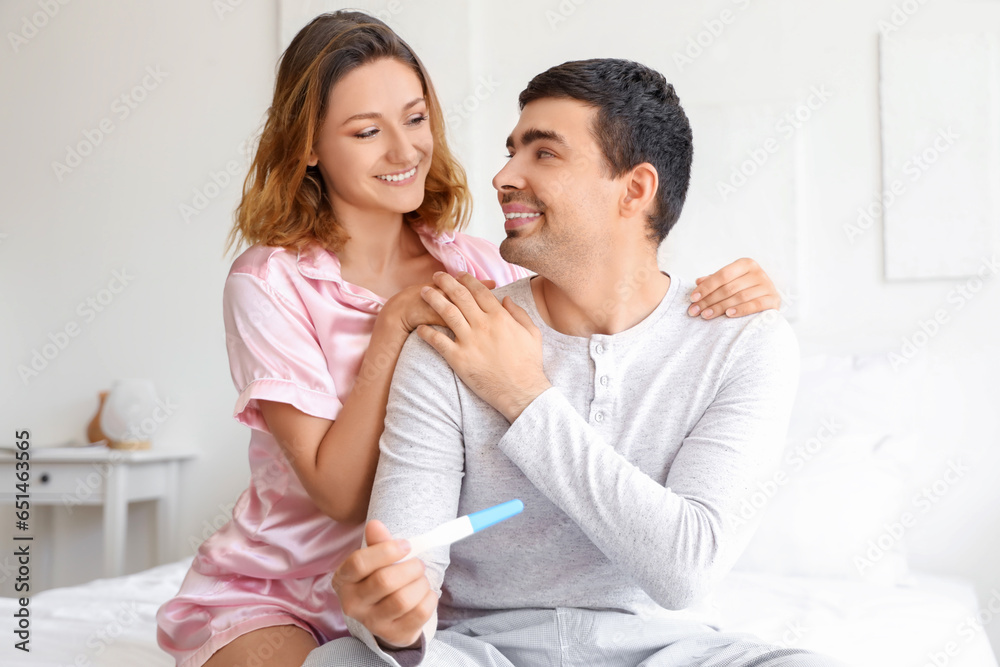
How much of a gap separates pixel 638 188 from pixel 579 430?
1.51ft

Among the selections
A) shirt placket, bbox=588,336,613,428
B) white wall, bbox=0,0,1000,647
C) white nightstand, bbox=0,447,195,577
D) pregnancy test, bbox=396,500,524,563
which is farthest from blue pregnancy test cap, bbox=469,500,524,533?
white nightstand, bbox=0,447,195,577

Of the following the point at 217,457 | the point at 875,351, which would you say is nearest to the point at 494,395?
the point at 875,351

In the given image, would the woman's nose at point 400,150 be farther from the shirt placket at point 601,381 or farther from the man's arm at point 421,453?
the shirt placket at point 601,381

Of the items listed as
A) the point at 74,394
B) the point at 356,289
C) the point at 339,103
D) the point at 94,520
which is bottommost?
the point at 94,520

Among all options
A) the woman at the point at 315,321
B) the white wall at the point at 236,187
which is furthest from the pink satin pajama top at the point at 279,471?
the white wall at the point at 236,187

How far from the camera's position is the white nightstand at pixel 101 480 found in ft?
9.92

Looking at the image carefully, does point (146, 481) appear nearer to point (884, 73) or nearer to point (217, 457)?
point (217, 457)

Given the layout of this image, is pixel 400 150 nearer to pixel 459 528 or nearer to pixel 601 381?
pixel 601 381

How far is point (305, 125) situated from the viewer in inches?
56.0

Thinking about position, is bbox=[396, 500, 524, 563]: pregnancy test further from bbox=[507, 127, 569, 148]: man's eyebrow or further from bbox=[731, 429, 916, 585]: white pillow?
bbox=[731, 429, 916, 585]: white pillow

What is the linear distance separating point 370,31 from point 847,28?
1666 millimetres

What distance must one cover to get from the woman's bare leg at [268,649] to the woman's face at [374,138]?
663 millimetres

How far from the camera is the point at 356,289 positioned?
143cm

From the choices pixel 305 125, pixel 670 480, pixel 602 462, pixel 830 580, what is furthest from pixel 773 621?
pixel 305 125
